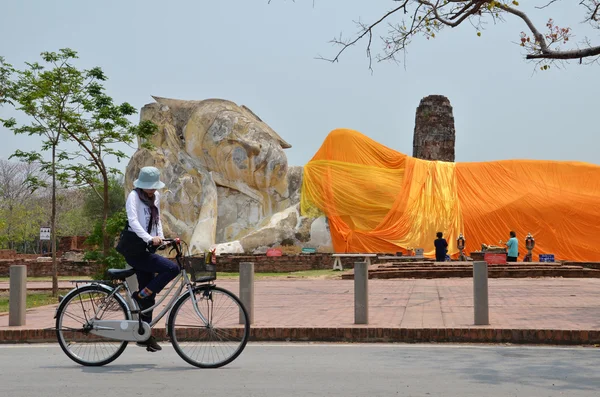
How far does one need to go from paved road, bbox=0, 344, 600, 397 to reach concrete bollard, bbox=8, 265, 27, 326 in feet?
5.43

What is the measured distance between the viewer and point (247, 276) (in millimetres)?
10695

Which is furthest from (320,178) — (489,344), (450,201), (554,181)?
(489,344)

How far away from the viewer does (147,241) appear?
26.1ft

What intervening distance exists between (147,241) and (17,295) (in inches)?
153

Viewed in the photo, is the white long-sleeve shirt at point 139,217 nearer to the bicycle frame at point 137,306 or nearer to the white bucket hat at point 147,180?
the white bucket hat at point 147,180

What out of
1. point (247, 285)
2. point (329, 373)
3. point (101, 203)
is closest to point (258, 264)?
point (247, 285)

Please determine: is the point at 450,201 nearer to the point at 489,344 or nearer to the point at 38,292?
the point at 38,292

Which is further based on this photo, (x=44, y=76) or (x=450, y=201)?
(x=450, y=201)

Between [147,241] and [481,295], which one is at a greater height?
[147,241]

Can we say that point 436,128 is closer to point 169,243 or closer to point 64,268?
point 64,268

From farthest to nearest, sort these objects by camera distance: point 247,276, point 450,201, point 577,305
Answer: point 450,201 → point 577,305 → point 247,276

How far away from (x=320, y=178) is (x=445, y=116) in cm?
2025

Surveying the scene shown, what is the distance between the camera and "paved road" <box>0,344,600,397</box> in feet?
21.9

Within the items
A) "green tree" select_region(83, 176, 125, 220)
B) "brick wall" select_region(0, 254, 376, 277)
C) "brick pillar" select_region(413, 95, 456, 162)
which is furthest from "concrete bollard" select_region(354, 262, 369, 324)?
"green tree" select_region(83, 176, 125, 220)
